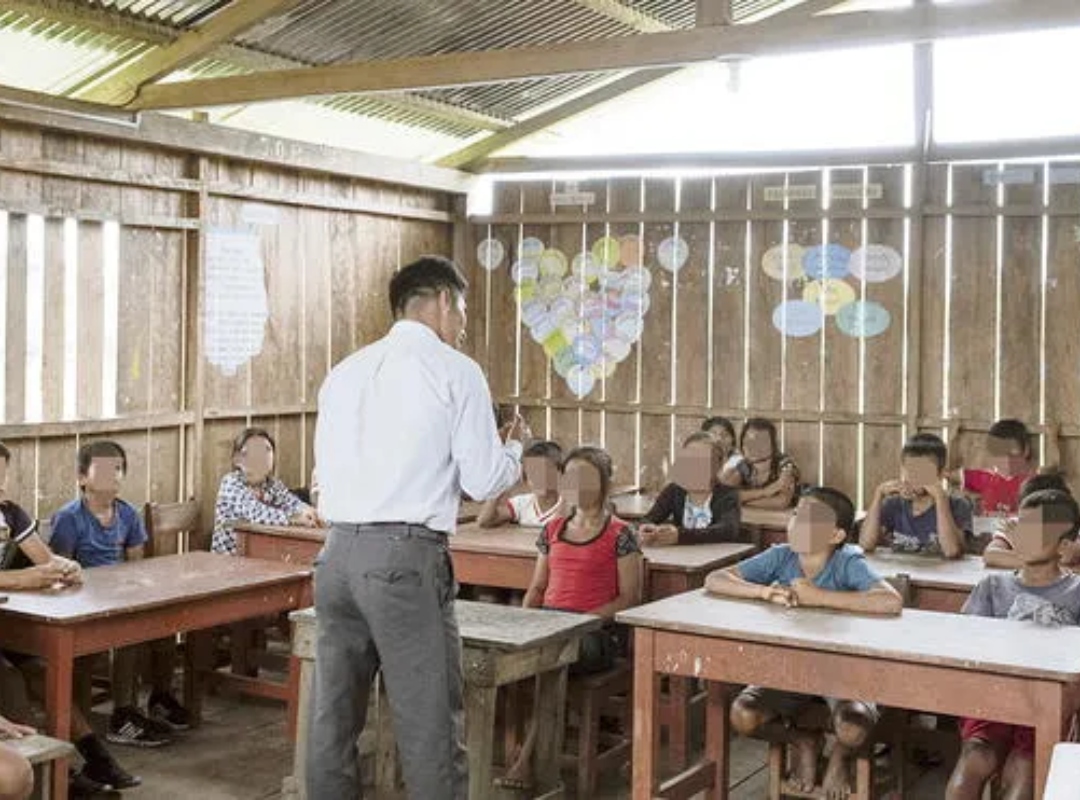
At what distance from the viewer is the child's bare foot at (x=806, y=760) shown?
493 cm

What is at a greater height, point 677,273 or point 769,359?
point 677,273

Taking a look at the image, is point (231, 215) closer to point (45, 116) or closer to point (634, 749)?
point (45, 116)

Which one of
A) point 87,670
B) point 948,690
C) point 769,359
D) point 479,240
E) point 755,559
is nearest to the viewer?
point 948,690

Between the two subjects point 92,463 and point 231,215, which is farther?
point 231,215

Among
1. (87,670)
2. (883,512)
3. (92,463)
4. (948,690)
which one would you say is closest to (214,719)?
(87,670)

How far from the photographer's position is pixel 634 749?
15.7 feet

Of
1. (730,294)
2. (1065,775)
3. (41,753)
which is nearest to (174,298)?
(730,294)

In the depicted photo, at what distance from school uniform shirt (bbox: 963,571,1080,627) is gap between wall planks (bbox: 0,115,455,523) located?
476 cm

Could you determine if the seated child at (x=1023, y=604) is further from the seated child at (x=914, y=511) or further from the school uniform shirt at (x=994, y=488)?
the school uniform shirt at (x=994, y=488)

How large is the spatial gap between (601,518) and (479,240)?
15.4 feet

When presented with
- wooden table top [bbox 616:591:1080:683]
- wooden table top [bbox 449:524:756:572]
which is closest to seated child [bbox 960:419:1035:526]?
wooden table top [bbox 449:524:756:572]

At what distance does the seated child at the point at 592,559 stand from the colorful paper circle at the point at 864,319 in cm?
350

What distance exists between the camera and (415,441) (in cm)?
421

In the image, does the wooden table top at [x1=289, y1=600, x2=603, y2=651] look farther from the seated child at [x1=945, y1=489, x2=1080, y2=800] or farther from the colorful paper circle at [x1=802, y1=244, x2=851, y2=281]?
the colorful paper circle at [x1=802, y1=244, x2=851, y2=281]
